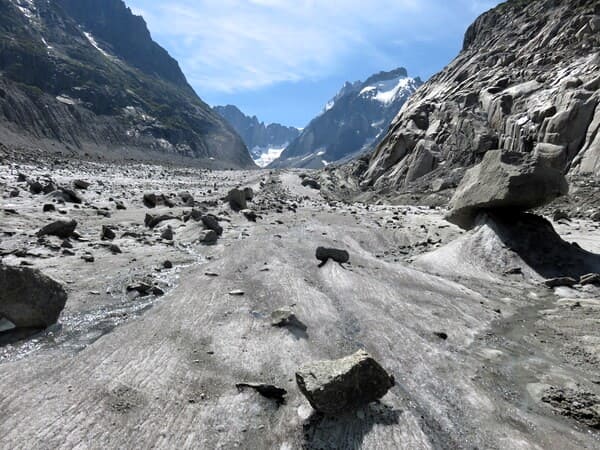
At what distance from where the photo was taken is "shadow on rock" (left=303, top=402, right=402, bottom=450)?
5.88 m

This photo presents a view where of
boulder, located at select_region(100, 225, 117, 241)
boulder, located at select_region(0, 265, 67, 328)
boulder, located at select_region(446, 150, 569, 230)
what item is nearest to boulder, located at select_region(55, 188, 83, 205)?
boulder, located at select_region(100, 225, 117, 241)

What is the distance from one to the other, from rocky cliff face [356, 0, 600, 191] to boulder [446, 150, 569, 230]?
18494 millimetres

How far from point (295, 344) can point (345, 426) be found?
2735 millimetres

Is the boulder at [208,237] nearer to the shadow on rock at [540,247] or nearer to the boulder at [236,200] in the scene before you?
the boulder at [236,200]

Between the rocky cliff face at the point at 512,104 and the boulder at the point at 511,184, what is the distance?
60.7 ft

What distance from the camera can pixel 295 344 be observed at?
873cm

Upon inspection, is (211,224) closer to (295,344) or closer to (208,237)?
(208,237)

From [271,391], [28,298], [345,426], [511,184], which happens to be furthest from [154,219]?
[345,426]

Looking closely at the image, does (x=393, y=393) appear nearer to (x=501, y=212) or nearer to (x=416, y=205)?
(x=501, y=212)

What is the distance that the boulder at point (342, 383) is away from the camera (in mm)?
6195

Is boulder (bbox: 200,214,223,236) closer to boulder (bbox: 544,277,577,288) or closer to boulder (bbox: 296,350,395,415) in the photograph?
boulder (bbox: 544,277,577,288)

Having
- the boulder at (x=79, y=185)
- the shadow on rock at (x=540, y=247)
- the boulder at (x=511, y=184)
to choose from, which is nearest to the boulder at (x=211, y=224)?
the boulder at (x=511, y=184)

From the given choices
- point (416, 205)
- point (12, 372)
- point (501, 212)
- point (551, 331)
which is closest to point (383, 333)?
point (551, 331)

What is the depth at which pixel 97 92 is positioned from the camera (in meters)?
167
